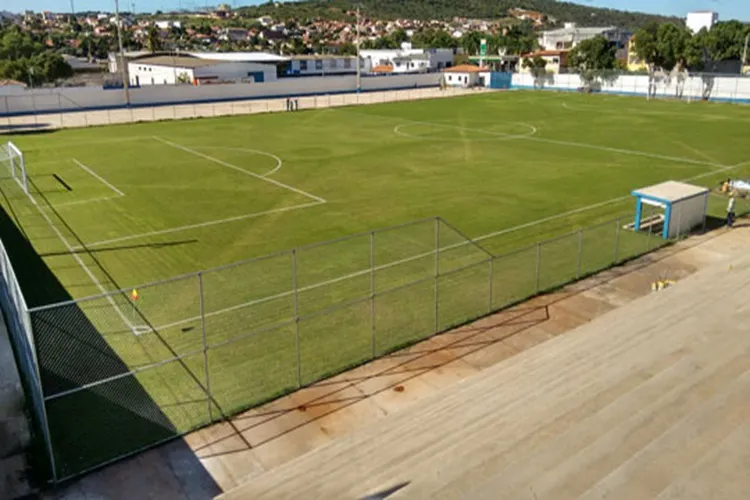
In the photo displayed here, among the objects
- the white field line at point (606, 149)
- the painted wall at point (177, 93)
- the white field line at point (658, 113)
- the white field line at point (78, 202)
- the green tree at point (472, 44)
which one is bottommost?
the white field line at point (78, 202)

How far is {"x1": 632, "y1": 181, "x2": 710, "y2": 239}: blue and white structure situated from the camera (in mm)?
26172

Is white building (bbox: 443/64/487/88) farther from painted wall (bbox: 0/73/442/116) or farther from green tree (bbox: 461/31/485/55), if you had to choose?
green tree (bbox: 461/31/485/55)

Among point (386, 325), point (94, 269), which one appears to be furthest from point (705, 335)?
point (94, 269)

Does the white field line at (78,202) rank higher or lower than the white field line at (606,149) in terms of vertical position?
lower

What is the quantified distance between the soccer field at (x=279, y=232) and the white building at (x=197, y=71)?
44460 mm

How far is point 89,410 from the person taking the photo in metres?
14.9

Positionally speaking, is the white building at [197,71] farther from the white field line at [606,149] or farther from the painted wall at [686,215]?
the painted wall at [686,215]

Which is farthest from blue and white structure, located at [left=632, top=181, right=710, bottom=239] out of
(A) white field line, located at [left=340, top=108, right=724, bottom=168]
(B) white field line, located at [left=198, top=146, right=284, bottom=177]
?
(B) white field line, located at [left=198, top=146, right=284, bottom=177]

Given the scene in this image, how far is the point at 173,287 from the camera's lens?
2194 centimetres

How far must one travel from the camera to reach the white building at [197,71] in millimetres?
100250

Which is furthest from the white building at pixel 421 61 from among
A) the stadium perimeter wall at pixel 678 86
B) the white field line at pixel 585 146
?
the white field line at pixel 585 146

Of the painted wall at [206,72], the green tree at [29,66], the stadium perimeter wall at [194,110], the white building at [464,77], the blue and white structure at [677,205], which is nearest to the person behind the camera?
the blue and white structure at [677,205]

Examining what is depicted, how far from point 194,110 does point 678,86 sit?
58.9 m

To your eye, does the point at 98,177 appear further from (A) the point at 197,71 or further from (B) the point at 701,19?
(B) the point at 701,19
